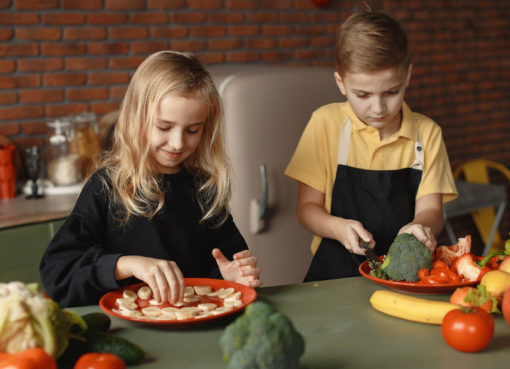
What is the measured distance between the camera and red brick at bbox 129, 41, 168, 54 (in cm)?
365

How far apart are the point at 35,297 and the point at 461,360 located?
700mm

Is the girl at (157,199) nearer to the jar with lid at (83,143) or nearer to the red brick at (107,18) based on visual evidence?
the jar with lid at (83,143)

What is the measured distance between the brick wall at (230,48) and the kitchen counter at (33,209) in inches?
16.8

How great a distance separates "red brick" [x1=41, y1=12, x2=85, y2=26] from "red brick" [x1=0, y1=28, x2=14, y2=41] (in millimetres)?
164

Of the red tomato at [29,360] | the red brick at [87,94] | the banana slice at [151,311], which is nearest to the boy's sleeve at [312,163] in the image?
the banana slice at [151,311]

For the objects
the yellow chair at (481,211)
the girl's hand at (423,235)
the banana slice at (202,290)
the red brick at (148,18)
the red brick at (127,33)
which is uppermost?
the red brick at (148,18)

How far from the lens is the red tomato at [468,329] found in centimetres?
113

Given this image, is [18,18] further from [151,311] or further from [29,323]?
[29,323]

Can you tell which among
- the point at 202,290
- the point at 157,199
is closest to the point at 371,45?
the point at 157,199

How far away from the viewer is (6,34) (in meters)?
3.27

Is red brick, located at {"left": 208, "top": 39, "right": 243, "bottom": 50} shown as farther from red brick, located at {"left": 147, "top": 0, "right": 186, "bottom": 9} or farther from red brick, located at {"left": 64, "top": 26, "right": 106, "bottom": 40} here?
red brick, located at {"left": 64, "top": 26, "right": 106, "bottom": 40}

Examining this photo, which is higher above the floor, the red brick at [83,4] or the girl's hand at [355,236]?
the red brick at [83,4]

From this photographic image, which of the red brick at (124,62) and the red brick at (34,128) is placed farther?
the red brick at (124,62)

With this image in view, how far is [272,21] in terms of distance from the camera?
4133 mm
